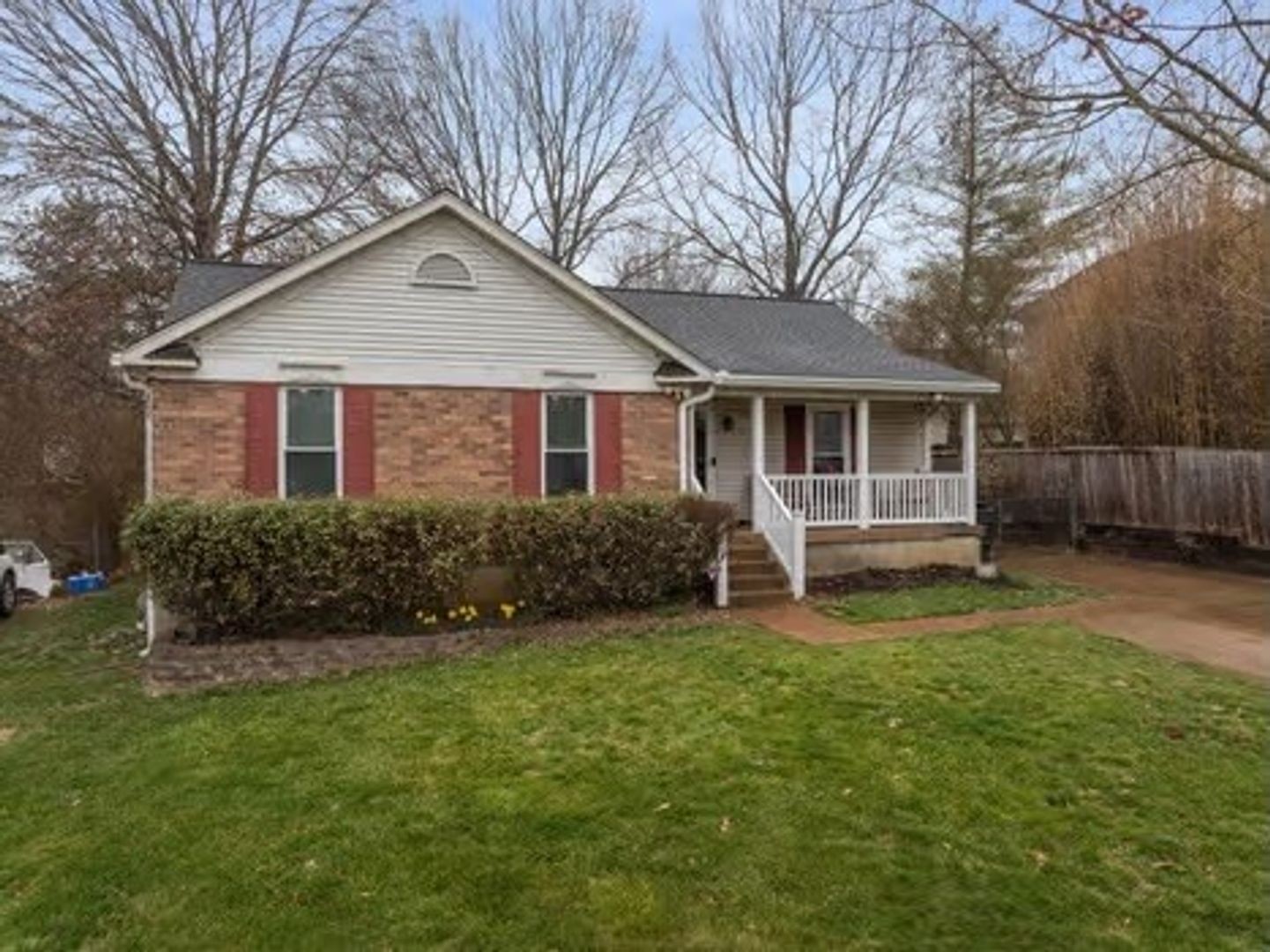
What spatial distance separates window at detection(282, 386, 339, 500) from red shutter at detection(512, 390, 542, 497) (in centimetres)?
227

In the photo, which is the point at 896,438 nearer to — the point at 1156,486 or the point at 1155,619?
the point at 1156,486

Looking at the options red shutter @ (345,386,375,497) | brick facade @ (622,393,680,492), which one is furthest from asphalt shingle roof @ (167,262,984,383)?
red shutter @ (345,386,375,497)

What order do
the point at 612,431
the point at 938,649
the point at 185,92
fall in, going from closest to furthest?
1. the point at 938,649
2. the point at 612,431
3. the point at 185,92

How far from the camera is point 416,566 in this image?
9633 mm

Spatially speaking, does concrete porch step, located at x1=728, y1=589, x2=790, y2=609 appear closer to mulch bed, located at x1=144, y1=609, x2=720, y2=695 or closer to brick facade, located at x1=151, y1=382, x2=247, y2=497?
mulch bed, located at x1=144, y1=609, x2=720, y2=695

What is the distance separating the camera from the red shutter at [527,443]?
12.2m

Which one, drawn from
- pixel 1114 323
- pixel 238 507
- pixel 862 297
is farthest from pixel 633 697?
pixel 862 297

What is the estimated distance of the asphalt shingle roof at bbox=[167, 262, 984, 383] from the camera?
1334 centimetres

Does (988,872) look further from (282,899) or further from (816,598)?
(816,598)

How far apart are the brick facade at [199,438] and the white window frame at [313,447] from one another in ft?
1.35

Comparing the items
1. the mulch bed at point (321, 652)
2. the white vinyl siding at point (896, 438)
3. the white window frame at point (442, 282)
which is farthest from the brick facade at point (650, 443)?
the white vinyl siding at point (896, 438)

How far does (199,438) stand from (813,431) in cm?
975

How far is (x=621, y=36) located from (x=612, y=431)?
1928cm

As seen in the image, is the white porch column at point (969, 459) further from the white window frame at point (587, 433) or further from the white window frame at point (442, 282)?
the white window frame at point (442, 282)
